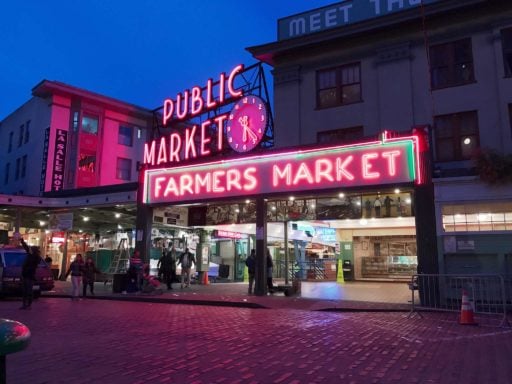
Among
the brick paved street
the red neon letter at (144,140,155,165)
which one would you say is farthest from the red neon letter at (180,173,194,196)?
the brick paved street

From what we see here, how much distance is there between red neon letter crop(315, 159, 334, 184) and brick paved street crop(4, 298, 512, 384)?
6.34 metres

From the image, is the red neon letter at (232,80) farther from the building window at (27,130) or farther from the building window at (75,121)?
the building window at (27,130)

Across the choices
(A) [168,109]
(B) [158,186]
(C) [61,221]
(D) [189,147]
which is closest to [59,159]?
(C) [61,221]

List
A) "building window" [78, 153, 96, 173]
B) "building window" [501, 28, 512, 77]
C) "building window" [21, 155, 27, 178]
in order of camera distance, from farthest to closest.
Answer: "building window" [21, 155, 27, 178] < "building window" [78, 153, 96, 173] < "building window" [501, 28, 512, 77]

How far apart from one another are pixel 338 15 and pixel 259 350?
18.5 m

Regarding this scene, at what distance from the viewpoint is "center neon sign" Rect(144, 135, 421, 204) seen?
16.7 m

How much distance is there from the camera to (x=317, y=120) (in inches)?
883

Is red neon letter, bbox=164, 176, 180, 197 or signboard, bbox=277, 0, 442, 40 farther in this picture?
red neon letter, bbox=164, 176, 180, 197

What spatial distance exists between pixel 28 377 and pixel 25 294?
9.57 m

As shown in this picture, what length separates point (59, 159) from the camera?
114 feet

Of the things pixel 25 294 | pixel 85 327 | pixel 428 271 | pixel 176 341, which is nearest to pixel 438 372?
pixel 176 341

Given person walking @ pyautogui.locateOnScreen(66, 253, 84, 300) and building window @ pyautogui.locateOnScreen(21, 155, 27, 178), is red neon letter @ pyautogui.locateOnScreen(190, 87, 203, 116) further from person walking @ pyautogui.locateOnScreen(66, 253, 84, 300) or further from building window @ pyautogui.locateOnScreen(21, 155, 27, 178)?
building window @ pyautogui.locateOnScreen(21, 155, 27, 178)

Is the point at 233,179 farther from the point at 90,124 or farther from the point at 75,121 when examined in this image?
the point at 90,124

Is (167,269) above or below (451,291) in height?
above
